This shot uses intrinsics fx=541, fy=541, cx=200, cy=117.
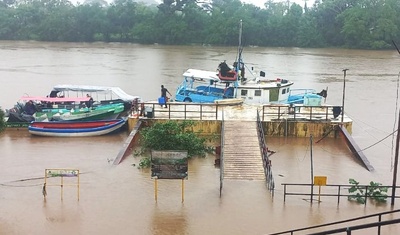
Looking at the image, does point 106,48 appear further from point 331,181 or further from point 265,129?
point 331,181

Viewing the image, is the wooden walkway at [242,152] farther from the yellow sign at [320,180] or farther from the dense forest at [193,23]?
the dense forest at [193,23]

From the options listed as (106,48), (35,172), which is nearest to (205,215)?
(35,172)

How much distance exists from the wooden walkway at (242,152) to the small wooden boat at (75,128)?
19.1 feet

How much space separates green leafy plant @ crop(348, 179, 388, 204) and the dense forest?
65119mm

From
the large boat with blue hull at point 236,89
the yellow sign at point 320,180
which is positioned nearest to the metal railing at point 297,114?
the large boat with blue hull at point 236,89

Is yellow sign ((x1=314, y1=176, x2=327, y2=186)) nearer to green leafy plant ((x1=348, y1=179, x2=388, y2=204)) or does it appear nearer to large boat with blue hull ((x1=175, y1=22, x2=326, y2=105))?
green leafy plant ((x1=348, y1=179, x2=388, y2=204))

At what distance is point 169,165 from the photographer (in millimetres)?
14508

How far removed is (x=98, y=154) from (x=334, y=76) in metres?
31.9

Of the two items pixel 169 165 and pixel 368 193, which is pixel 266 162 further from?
pixel 169 165

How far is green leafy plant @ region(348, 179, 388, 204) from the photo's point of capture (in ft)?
50.4

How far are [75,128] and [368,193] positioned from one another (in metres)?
13.8

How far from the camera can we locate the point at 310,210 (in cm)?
1477

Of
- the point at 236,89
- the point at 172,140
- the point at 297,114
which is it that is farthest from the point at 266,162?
the point at 236,89

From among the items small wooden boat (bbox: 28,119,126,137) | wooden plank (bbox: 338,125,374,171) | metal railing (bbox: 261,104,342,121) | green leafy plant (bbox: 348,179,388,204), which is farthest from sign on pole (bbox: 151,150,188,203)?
small wooden boat (bbox: 28,119,126,137)
